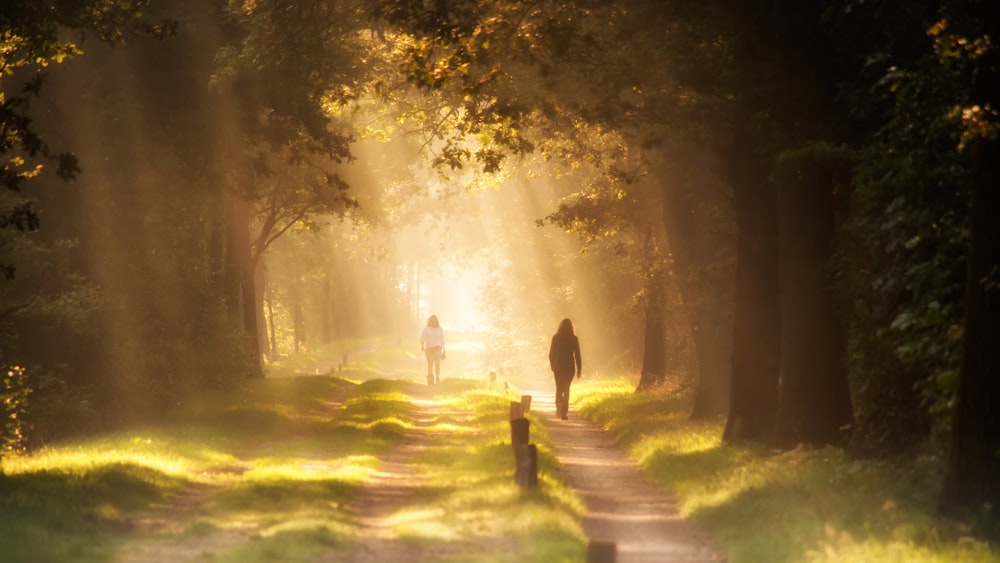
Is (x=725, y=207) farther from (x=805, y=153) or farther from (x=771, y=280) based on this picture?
(x=805, y=153)

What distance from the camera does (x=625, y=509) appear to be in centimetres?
1592

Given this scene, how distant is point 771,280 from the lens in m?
21.1

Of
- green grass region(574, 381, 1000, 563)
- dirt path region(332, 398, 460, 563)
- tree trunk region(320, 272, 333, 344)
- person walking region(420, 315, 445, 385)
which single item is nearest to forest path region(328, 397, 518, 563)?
dirt path region(332, 398, 460, 563)

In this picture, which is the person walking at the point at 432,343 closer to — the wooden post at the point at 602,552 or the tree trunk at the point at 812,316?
the tree trunk at the point at 812,316

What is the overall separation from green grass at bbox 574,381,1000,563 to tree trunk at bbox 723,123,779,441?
0.79 metres

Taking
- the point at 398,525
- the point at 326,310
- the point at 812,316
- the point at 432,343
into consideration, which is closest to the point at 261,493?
the point at 398,525

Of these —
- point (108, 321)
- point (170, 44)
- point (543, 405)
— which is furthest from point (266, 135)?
point (543, 405)

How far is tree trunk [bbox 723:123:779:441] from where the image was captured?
21.0 m

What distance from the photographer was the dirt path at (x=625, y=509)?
504 inches

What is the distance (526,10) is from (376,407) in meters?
14.6

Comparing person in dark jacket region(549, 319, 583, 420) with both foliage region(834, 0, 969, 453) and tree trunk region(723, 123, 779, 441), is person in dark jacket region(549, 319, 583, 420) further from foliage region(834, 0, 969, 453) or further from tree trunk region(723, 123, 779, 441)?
foliage region(834, 0, 969, 453)

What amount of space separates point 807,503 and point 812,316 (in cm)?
482

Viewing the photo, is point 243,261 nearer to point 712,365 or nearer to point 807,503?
point 712,365

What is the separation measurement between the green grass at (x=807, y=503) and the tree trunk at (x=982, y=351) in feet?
1.80
